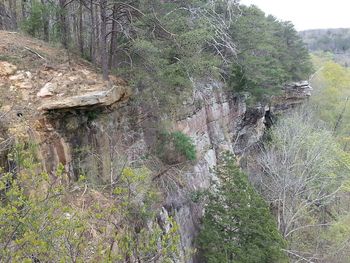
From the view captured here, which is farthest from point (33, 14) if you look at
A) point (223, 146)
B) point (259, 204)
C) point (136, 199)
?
point (223, 146)

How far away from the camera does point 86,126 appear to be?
30.8 ft

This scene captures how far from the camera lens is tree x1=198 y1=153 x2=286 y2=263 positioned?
11.2 meters

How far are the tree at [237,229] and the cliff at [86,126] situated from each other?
0.82 m

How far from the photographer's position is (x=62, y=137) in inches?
340

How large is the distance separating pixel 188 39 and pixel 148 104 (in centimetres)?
235

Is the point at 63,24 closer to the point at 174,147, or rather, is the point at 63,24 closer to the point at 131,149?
the point at 131,149

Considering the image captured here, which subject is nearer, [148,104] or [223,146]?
[148,104]

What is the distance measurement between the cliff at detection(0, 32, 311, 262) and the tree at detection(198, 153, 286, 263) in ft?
2.70

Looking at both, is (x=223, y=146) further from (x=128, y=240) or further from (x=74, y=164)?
(x=128, y=240)

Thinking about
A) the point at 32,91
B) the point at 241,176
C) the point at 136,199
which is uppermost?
the point at 32,91

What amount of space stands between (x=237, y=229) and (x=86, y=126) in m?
6.07

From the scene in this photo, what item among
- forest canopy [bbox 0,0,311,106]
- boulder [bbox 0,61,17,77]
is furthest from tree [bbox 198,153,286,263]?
boulder [bbox 0,61,17,77]

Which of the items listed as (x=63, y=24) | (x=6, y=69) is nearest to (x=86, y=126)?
(x=6, y=69)

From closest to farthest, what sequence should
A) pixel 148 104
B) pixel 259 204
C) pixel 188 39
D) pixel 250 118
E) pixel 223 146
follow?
pixel 188 39, pixel 148 104, pixel 259 204, pixel 223 146, pixel 250 118
